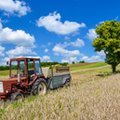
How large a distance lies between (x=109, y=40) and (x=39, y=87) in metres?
25.0

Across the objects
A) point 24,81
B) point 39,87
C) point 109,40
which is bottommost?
point 39,87

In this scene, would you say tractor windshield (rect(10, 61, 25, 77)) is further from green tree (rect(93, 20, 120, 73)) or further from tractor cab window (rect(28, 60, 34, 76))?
green tree (rect(93, 20, 120, 73))

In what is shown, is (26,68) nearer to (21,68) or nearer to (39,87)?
(21,68)

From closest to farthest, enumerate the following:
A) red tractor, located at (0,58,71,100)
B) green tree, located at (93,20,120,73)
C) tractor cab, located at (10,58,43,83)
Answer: red tractor, located at (0,58,71,100) < tractor cab, located at (10,58,43,83) < green tree, located at (93,20,120,73)

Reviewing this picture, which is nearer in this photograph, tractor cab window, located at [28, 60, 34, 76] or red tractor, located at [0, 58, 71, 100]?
red tractor, located at [0, 58, 71, 100]

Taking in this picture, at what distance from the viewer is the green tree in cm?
4103

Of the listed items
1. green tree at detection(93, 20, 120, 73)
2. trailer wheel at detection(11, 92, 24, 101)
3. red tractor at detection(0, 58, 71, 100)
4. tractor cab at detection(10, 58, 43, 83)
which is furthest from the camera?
green tree at detection(93, 20, 120, 73)

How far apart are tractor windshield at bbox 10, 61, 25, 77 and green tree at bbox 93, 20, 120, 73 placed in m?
24.7

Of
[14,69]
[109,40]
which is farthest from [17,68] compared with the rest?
[109,40]

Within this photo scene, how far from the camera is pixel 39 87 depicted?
17000 millimetres

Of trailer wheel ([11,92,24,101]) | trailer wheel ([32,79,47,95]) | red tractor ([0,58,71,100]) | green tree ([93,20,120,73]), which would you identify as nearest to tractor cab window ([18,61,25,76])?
red tractor ([0,58,71,100])

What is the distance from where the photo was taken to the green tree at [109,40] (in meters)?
41.0

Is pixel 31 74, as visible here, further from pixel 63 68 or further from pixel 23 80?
pixel 63 68

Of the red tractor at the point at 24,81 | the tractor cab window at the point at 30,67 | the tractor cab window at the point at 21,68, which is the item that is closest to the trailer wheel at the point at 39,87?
the red tractor at the point at 24,81
